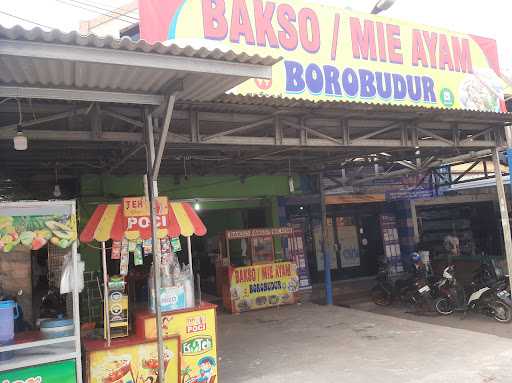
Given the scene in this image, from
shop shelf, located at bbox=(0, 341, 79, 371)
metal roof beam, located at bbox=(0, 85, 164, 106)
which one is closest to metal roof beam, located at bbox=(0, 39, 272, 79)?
metal roof beam, located at bbox=(0, 85, 164, 106)

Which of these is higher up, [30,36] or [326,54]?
[326,54]

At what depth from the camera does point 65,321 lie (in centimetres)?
491

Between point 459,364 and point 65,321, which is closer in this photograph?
point 65,321

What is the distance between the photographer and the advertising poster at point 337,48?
20.7ft

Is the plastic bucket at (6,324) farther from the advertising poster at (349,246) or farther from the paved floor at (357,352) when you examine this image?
the advertising poster at (349,246)

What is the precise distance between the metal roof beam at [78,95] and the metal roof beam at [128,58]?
796 millimetres

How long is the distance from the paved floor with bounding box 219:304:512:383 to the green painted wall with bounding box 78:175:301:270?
3.43m

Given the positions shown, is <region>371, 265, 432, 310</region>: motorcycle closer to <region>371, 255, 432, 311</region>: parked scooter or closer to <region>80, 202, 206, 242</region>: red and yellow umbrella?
<region>371, 255, 432, 311</region>: parked scooter

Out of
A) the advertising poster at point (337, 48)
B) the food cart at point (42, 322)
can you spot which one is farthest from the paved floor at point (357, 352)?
the advertising poster at point (337, 48)

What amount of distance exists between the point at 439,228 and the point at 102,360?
1473cm

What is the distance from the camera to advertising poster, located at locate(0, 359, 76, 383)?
4445 mm

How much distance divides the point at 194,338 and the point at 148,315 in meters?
0.66

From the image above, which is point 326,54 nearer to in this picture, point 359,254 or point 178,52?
point 178,52

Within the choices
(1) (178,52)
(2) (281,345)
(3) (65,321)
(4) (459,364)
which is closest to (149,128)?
(1) (178,52)
